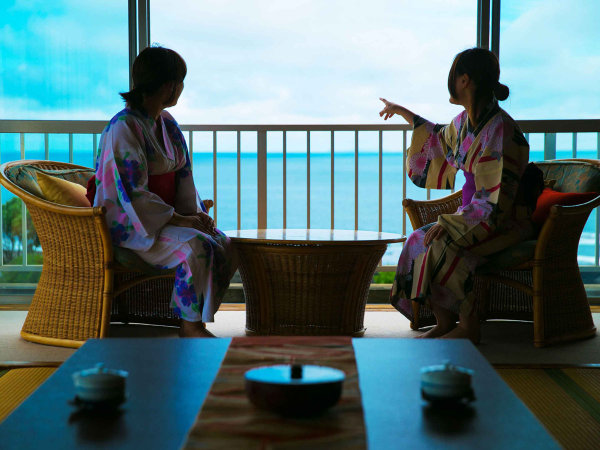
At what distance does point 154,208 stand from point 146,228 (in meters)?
0.10

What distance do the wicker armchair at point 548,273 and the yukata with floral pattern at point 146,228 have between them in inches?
42.8

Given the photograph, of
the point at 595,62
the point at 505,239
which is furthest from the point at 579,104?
the point at 505,239

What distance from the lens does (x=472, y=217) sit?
2.96 m

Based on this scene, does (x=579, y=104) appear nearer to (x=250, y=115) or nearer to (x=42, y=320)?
(x=42, y=320)

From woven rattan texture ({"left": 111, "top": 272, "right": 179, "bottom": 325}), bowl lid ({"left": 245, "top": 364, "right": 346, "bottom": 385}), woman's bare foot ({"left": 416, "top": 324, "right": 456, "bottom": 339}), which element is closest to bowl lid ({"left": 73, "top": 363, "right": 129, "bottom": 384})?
bowl lid ({"left": 245, "top": 364, "right": 346, "bottom": 385})

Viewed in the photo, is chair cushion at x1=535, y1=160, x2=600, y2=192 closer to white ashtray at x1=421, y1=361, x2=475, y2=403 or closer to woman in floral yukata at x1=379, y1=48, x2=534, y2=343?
woman in floral yukata at x1=379, y1=48, x2=534, y2=343

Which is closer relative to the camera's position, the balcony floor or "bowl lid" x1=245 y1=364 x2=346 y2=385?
"bowl lid" x1=245 y1=364 x2=346 y2=385

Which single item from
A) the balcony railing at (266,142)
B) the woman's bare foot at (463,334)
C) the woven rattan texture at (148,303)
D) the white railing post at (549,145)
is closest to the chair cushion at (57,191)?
the woven rattan texture at (148,303)

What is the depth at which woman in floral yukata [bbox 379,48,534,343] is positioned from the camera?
2961mm

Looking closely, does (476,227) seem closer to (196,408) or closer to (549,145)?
(549,145)

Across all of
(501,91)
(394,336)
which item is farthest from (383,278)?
(501,91)

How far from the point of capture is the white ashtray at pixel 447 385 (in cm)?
127

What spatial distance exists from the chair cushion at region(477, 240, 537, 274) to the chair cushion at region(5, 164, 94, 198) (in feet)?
6.23

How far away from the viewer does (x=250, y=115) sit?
17250mm
